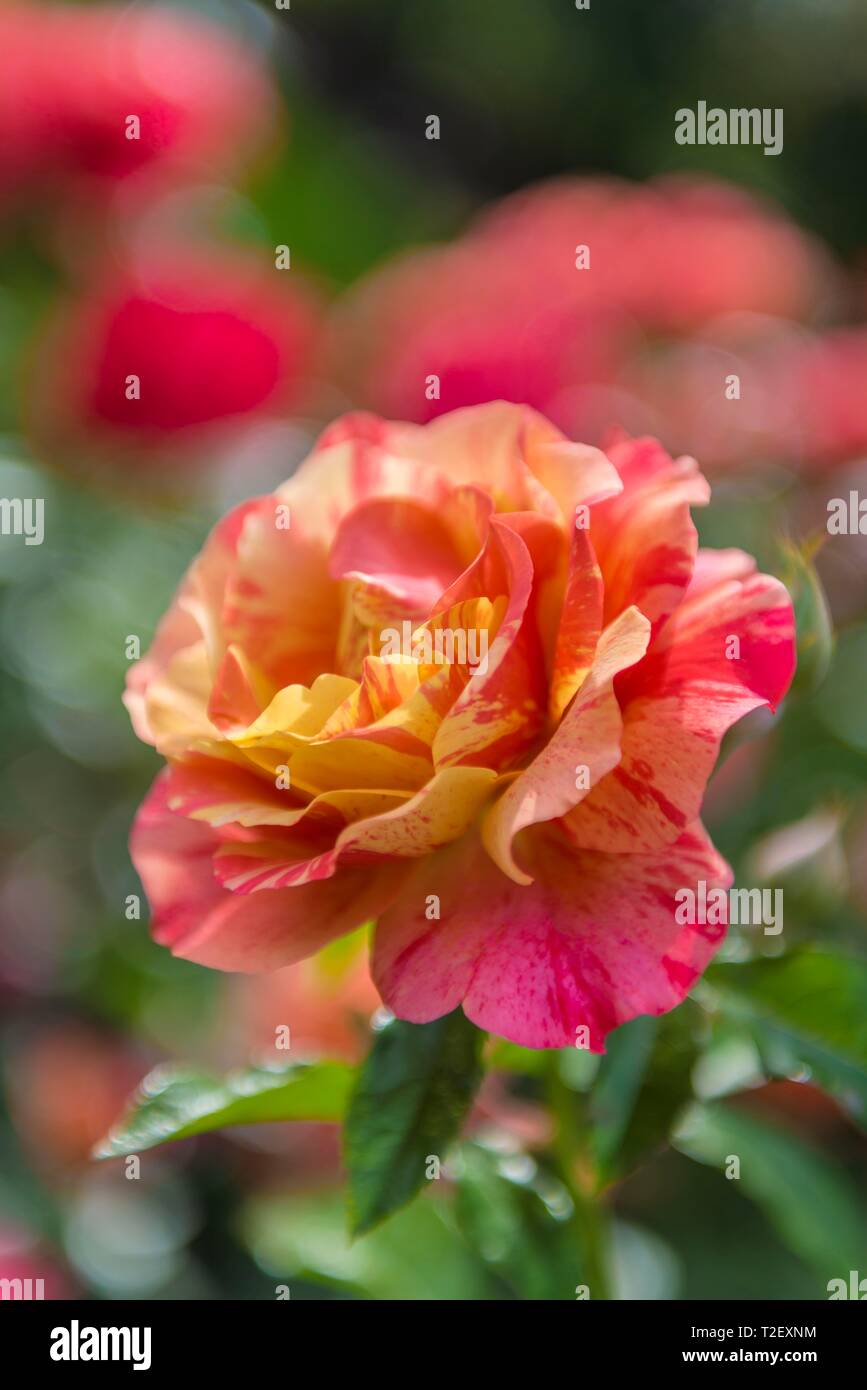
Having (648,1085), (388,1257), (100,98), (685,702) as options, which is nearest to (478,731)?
(685,702)

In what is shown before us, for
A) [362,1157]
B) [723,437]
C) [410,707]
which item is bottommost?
[362,1157]

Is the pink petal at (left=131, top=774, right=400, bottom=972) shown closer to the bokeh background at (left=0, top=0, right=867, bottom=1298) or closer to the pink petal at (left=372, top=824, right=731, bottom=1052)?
the pink petal at (left=372, top=824, right=731, bottom=1052)

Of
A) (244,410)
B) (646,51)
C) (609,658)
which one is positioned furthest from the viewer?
(646,51)

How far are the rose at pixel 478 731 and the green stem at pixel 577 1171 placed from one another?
0.15m

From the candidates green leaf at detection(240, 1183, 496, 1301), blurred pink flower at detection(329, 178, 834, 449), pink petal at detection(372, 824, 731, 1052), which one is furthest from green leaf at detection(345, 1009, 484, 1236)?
blurred pink flower at detection(329, 178, 834, 449)

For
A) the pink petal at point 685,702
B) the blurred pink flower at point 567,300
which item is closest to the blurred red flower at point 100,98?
the blurred pink flower at point 567,300

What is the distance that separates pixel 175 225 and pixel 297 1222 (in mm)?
943

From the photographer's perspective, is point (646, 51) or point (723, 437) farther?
point (646, 51)

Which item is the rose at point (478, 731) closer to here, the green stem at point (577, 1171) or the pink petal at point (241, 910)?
the pink petal at point (241, 910)

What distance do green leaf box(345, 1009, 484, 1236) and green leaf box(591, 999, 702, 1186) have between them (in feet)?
0.28

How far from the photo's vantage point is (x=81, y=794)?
1.08m
